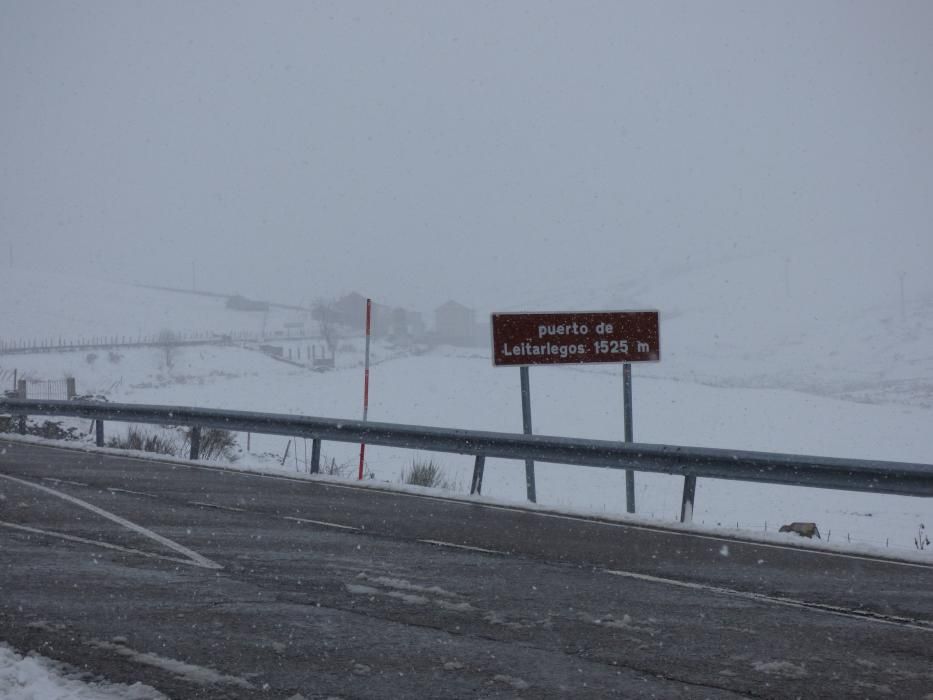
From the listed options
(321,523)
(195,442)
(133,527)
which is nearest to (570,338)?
(321,523)

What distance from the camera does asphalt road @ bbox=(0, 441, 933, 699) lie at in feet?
16.4

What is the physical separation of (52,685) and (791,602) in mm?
4939

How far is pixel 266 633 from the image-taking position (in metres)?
5.74

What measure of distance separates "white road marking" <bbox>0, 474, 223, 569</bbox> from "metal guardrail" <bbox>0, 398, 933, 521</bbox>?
3586mm

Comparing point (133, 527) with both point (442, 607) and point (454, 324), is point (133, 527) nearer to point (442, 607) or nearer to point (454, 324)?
point (442, 607)

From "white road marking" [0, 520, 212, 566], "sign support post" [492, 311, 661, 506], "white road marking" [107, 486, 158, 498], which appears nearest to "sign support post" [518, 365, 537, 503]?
"sign support post" [492, 311, 661, 506]

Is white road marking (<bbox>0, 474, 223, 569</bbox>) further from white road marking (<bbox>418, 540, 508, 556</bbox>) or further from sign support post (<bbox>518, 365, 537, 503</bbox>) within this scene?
sign support post (<bbox>518, 365, 537, 503</bbox>)

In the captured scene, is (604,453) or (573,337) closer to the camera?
(604,453)

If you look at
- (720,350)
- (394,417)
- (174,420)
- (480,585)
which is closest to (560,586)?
(480,585)

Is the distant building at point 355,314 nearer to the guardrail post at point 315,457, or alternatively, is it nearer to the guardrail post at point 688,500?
the guardrail post at point 315,457

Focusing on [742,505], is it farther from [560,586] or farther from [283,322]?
[283,322]

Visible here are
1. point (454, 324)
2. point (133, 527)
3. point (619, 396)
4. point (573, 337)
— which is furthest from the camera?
point (454, 324)

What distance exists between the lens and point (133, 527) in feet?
30.5

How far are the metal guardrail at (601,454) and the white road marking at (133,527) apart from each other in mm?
3586
